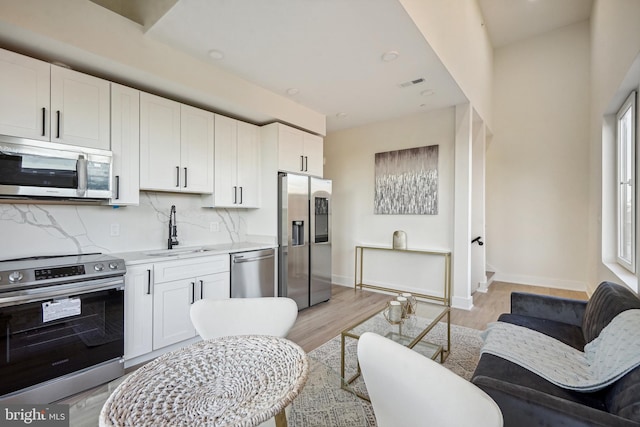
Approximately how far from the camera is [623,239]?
3137 millimetres

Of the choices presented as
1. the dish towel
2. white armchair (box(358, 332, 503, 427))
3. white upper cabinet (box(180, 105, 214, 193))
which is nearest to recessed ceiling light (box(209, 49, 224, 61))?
white upper cabinet (box(180, 105, 214, 193))

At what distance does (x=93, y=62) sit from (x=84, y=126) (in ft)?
1.64

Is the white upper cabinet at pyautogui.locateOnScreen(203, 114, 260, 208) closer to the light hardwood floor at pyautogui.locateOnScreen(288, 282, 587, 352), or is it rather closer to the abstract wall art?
the light hardwood floor at pyautogui.locateOnScreen(288, 282, 587, 352)

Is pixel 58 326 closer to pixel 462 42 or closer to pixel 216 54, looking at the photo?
pixel 216 54

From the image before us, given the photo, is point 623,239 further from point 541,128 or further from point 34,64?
point 34,64

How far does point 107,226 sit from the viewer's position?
2.67 m

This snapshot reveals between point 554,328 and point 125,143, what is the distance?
380 centimetres

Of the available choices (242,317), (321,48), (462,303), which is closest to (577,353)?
(242,317)

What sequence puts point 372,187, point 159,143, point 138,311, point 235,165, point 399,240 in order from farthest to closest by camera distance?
point 372,187
point 399,240
point 235,165
point 159,143
point 138,311

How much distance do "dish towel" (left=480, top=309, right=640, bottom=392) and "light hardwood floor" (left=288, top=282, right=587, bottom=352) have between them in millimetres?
1490

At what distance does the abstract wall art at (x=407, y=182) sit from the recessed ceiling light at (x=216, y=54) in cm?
292

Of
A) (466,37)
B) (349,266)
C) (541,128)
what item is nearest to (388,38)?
(466,37)

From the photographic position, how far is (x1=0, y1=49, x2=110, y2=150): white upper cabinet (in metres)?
1.94

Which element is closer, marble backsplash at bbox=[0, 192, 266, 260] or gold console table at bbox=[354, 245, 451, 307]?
marble backsplash at bbox=[0, 192, 266, 260]
